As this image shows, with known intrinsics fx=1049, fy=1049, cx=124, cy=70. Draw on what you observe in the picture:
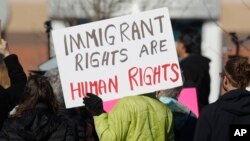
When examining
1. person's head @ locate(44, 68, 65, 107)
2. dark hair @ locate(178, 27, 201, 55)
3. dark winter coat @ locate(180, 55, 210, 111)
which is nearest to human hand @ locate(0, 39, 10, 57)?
person's head @ locate(44, 68, 65, 107)

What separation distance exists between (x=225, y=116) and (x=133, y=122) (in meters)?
0.61

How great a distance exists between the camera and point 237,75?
22.8ft

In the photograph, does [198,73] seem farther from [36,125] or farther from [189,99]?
[36,125]

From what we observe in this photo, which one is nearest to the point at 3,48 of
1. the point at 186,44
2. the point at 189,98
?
the point at 189,98

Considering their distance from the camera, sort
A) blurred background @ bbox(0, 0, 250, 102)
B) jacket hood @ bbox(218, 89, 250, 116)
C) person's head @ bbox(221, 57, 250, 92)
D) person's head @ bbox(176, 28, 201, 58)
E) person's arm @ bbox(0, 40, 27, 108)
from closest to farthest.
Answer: jacket hood @ bbox(218, 89, 250, 116), person's head @ bbox(221, 57, 250, 92), person's arm @ bbox(0, 40, 27, 108), person's head @ bbox(176, 28, 201, 58), blurred background @ bbox(0, 0, 250, 102)

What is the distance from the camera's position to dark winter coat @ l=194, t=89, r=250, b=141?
6809 mm

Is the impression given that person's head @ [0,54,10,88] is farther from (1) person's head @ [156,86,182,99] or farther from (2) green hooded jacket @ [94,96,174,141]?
(1) person's head @ [156,86,182,99]

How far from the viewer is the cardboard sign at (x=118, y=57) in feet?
24.0

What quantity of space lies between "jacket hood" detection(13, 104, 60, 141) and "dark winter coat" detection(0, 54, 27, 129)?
126 millimetres

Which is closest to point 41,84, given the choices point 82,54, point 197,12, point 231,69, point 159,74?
point 82,54

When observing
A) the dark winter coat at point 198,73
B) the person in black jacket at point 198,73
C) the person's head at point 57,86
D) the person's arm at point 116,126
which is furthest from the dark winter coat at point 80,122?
the dark winter coat at point 198,73

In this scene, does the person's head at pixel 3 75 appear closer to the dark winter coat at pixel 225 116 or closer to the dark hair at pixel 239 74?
the dark winter coat at pixel 225 116

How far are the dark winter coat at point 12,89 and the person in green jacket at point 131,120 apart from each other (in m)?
0.46

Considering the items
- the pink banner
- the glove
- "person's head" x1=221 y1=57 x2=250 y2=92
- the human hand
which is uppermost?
the human hand
